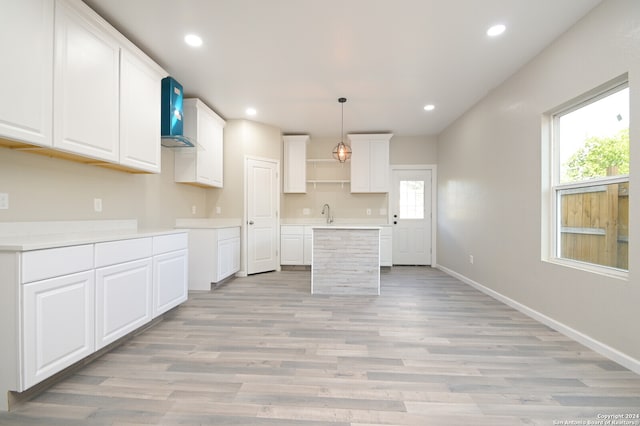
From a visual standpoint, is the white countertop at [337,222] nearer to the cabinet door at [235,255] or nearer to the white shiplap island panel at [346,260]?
the cabinet door at [235,255]

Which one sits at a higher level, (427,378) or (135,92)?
(135,92)

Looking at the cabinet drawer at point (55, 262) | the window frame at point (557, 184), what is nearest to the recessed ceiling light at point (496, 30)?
the window frame at point (557, 184)

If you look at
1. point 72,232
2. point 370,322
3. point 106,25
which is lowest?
point 370,322

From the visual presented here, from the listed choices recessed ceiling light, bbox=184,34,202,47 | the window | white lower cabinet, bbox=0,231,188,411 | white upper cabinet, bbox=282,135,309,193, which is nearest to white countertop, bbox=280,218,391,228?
white upper cabinet, bbox=282,135,309,193

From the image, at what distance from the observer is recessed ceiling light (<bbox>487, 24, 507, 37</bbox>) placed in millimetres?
2434

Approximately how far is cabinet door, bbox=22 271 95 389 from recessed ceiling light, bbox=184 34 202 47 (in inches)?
89.6

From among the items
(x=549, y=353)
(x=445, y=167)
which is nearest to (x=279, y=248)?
(x=445, y=167)

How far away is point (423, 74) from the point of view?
329 centimetres

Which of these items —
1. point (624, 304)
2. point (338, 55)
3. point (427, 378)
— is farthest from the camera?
point (338, 55)

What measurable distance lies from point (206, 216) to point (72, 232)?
2.50 m

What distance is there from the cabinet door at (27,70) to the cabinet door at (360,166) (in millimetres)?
4518

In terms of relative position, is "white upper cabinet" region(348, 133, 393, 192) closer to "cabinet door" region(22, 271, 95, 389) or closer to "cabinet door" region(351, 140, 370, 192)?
"cabinet door" region(351, 140, 370, 192)

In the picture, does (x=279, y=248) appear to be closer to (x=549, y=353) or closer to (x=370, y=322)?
(x=370, y=322)

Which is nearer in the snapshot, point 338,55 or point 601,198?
point 601,198
